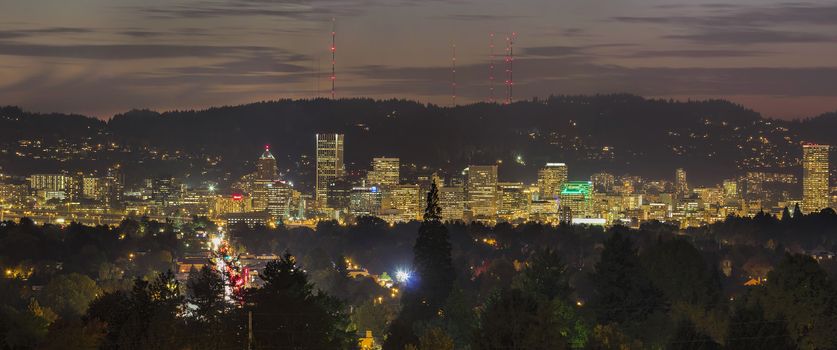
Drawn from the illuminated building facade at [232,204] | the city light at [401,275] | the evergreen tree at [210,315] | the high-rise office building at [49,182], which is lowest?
the city light at [401,275]

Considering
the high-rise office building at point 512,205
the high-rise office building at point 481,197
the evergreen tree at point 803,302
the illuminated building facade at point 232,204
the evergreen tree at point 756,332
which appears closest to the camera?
the evergreen tree at point 756,332

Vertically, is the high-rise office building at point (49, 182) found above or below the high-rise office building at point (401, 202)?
above

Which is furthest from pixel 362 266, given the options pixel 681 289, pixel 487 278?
pixel 681 289

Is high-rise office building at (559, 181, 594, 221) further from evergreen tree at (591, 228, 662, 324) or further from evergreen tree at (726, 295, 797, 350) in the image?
evergreen tree at (726, 295, 797, 350)

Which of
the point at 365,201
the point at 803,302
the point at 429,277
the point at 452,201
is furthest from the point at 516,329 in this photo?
A: the point at 452,201

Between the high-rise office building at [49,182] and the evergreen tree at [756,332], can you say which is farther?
the high-rise office building at [49,182]

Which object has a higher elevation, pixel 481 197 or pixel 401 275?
pixel 481 197

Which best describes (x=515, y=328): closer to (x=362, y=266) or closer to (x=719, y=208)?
(x=362, y=266)

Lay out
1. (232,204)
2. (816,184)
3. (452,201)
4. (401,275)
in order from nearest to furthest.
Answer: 1. (401,275)
2. (452,201)
3. (816,184)
4. (232,204)

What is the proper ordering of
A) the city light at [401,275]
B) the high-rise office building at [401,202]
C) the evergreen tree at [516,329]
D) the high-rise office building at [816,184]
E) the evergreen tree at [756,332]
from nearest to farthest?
the evergreen tree at [516,329], the evergreen tree at [756,332], the city light at [401,275], the high-rise office building at [401,202], the high-rise office building at [816,184]


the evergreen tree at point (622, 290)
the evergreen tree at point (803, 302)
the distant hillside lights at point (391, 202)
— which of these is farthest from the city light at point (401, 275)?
the distant hillside lights at point (391, 202)

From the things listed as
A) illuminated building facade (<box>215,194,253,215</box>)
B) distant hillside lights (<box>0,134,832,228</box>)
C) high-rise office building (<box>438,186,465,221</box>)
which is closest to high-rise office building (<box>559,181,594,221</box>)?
distant hillside lights (<box>0,134,832,228</box>)

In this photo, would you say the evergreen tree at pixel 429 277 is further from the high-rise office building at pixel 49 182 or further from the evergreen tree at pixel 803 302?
the high-rise office building at pixel 49 182

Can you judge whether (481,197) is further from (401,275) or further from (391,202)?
(401,275)
